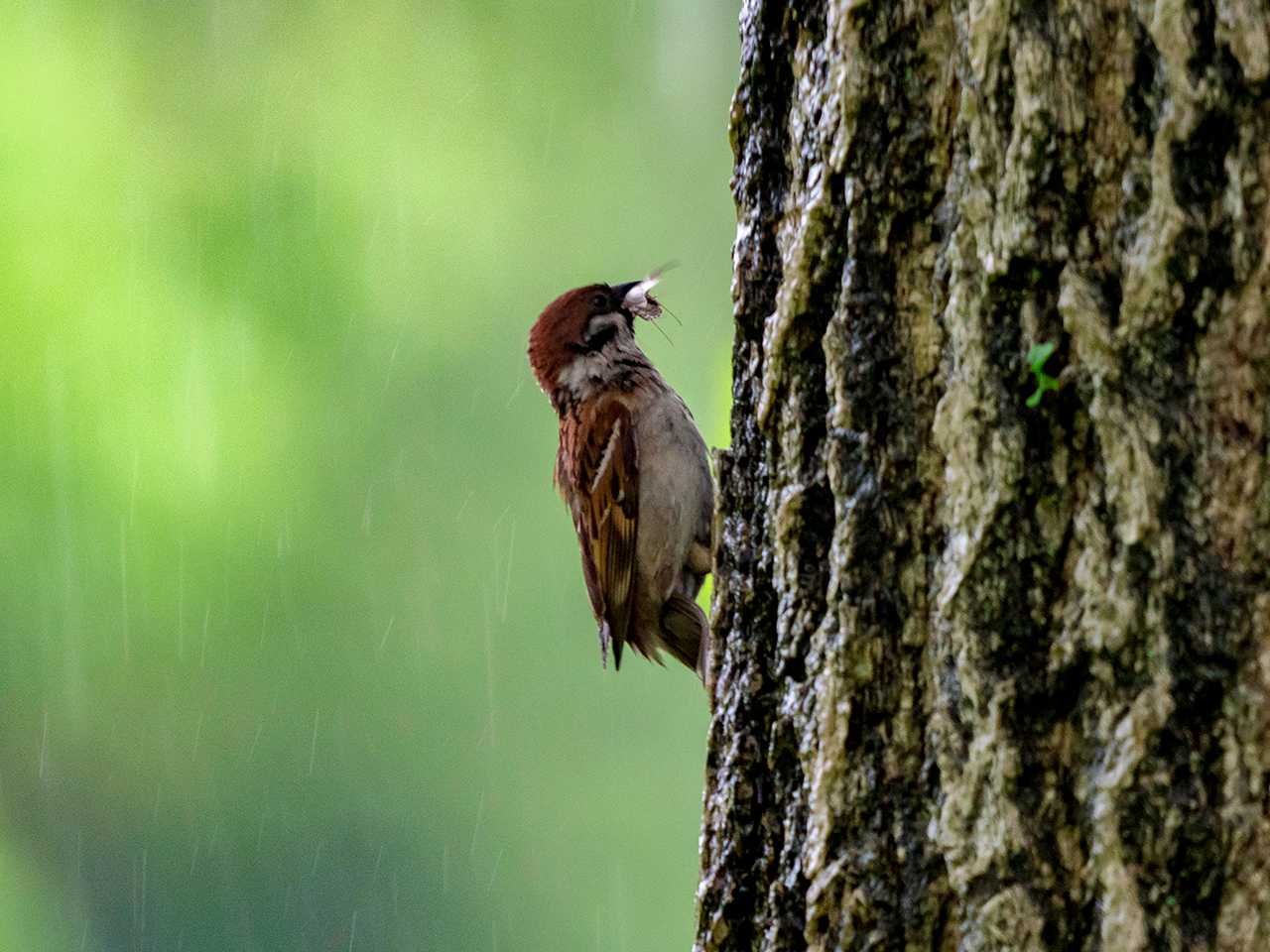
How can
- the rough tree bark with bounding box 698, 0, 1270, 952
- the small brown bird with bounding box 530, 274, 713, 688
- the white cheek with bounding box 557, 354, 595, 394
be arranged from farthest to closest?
the white cheek with bounding box 557, 354, 595, 394 < the small brown bird with bounding box 530, 274, 713, 688 < the rough tree bark with bounding box 698, 0, 1270, 952

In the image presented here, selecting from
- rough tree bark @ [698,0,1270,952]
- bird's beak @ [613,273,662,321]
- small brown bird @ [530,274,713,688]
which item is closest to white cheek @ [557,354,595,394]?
small brown bird @ [530,274,713,688]

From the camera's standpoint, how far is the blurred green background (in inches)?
380

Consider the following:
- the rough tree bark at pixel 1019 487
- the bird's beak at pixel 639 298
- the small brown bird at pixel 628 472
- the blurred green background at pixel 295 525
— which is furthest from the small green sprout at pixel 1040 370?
the blurred green background at pixel 295 525

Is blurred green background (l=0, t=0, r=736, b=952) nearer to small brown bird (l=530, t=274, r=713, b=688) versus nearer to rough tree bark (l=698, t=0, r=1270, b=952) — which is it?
small brown bird (l=530, t=274, r=713, b=688)

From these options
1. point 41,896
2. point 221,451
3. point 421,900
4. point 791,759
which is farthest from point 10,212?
point 791,759

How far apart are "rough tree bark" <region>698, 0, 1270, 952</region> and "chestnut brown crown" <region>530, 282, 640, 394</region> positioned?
6.54 ft

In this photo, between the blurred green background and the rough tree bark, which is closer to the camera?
the rough tree bark

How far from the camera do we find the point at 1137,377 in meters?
1.14

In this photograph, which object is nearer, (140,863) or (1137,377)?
(1137,377)

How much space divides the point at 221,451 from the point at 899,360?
8.82 metres

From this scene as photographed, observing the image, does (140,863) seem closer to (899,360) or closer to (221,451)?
(221,451)

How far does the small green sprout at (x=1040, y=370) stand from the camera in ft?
3.92

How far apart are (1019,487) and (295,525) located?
9.61 meters

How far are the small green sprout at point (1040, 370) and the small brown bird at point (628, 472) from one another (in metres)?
2.12
